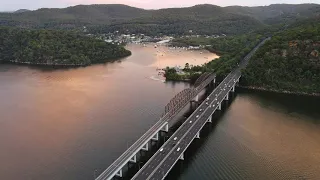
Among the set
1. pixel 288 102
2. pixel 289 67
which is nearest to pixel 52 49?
pixel 289 67

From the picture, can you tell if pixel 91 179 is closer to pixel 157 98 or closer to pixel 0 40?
pixel 157 98

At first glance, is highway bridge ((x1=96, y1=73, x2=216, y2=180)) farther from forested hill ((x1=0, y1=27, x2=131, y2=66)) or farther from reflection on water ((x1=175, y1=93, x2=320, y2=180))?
forested hill ((x1=0, y1=27, x2=131, y2=66))

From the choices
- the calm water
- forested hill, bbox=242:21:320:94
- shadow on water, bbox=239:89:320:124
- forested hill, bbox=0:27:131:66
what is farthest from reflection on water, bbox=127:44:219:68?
shadow on water, bbox=239:89:320:124

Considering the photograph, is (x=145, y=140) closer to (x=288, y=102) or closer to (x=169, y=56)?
(x=288, y=102)

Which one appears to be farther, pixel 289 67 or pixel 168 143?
pixel 289 67

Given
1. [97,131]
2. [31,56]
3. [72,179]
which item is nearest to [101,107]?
[97,131]

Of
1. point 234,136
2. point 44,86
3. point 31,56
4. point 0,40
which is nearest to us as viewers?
point 234,136
